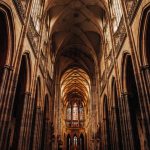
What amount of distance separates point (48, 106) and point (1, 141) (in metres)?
12.4

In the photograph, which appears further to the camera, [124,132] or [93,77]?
[93,77]

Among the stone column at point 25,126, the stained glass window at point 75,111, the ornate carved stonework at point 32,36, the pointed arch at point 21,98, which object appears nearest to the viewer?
the stone column at point 25,126

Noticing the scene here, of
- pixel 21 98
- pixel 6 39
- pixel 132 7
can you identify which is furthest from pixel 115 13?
pixel 21 98

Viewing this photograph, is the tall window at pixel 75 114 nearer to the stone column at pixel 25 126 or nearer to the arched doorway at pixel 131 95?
the arched doorway at pixel 131 95

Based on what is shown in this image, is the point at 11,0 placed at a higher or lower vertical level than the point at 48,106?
higher

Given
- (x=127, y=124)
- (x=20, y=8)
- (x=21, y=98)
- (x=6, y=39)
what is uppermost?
(x=20, y=8)

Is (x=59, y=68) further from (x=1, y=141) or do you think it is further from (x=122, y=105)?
(x=1, y=141)

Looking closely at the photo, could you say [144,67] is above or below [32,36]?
below

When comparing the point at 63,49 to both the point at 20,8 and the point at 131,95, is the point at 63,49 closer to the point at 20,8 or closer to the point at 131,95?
the point at 131,95

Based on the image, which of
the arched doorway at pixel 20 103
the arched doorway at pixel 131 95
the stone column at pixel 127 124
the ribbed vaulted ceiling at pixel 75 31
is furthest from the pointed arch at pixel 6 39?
the ribbed vaulted ceiling at pixel 75 31

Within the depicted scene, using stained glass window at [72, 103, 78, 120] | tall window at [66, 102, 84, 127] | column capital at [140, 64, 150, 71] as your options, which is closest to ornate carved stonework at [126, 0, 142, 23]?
column capital at [140, 64, 150, 71]

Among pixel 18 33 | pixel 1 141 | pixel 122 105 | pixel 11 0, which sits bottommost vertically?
pixel 1 141

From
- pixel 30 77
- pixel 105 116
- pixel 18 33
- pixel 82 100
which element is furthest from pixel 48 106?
pixel 82 100

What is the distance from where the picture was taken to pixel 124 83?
476 inches
